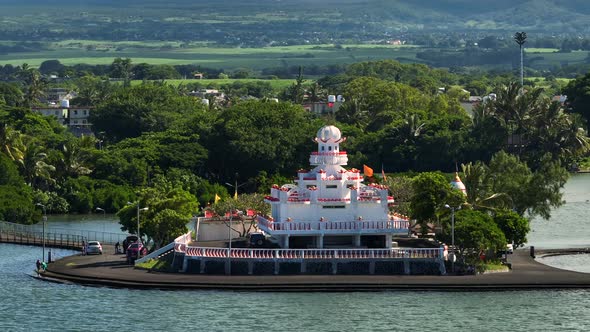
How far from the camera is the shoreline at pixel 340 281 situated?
86.9 metres

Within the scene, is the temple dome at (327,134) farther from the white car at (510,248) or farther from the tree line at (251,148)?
the tree line at (251,148)

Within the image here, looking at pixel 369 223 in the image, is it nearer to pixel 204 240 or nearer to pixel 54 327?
pixel 204 240

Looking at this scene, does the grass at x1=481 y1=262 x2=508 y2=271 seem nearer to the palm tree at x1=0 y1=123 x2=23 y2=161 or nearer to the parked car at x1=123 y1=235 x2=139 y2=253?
the parked car at x1=123 y1=235 x2=139 y2=253

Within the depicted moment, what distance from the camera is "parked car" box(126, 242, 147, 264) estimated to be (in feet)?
314

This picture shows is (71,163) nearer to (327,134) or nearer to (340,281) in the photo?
(327,134)

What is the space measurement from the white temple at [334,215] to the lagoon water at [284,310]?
6073 millimetres

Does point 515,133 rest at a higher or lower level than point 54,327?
higher

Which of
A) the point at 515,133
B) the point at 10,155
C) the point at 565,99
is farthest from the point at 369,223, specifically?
the point at 565,99

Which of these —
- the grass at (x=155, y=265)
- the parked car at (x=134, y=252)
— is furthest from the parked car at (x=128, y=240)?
the grass at (x=155, y=265)

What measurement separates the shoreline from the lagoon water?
2.14 feet

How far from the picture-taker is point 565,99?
187m

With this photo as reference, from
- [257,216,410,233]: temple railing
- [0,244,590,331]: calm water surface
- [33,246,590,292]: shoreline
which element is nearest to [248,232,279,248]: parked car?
[257,216,410,233]: temple railing

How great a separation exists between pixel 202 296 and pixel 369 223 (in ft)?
34.6

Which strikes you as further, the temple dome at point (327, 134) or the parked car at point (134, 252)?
the parked car at point (134, 252)
